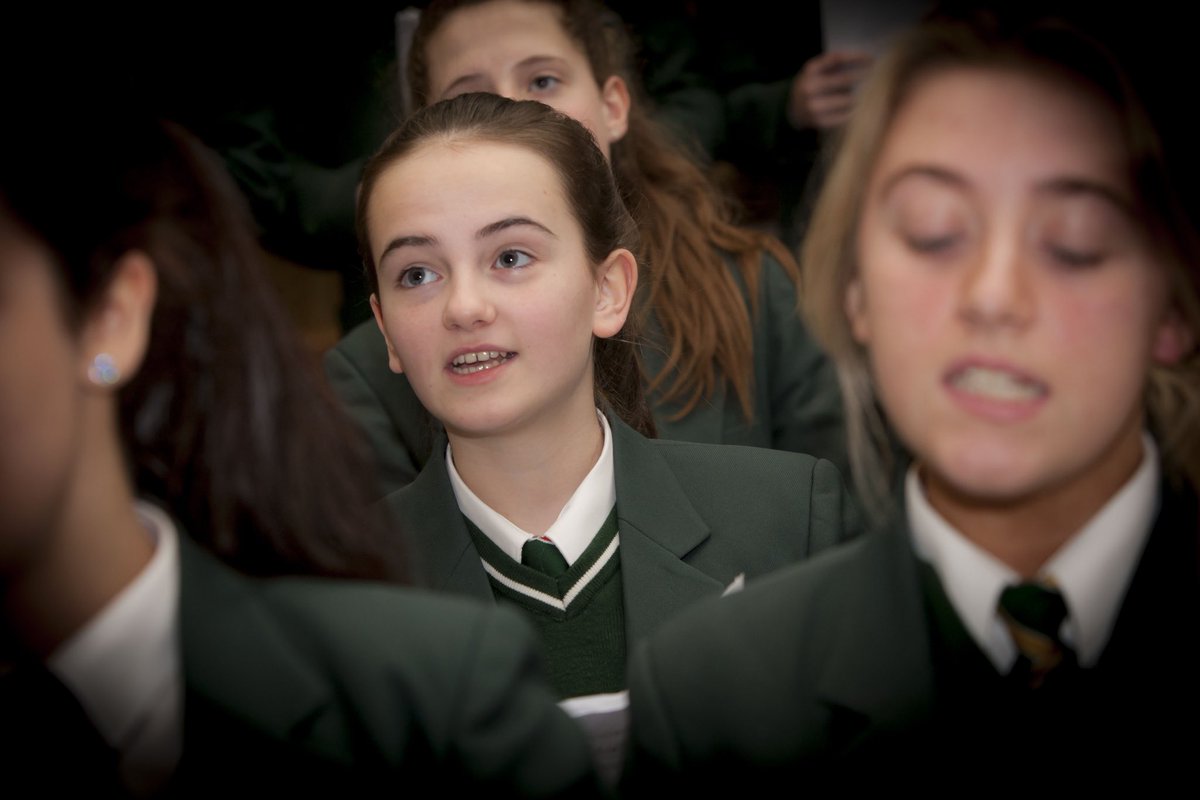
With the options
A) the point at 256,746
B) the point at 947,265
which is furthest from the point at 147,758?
the point at 947,265

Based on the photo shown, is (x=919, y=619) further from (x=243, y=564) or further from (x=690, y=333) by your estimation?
(x=690, y=333)

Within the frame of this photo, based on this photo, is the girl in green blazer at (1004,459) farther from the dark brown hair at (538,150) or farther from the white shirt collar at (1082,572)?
the dark brown hair at (538,150)

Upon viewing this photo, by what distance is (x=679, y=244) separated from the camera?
5.82ft

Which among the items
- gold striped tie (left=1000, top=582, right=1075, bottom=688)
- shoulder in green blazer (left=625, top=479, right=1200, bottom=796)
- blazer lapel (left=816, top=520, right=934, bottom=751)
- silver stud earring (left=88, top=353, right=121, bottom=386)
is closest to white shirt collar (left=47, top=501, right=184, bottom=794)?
silver stud earring (left=88, top=353, right=121, bottom=386)

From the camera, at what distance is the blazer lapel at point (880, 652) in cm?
84

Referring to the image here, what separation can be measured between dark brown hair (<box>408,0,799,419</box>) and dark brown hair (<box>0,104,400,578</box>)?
79cm

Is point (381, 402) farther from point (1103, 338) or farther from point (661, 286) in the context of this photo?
point (1103, 338)

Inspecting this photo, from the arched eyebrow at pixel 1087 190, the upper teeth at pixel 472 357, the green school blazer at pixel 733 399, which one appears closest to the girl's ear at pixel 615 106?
the green school blazer at pixel 733 399

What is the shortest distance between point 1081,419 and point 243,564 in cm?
55

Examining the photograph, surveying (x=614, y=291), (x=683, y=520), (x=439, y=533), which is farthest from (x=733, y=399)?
(x=439, y=533)

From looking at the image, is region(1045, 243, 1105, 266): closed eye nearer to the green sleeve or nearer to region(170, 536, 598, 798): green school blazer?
region(170, 536, 598, 798): green school blazer

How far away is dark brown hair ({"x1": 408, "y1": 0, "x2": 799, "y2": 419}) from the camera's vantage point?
5.56ft

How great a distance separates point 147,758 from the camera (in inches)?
31.8

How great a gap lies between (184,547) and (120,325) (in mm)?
148
